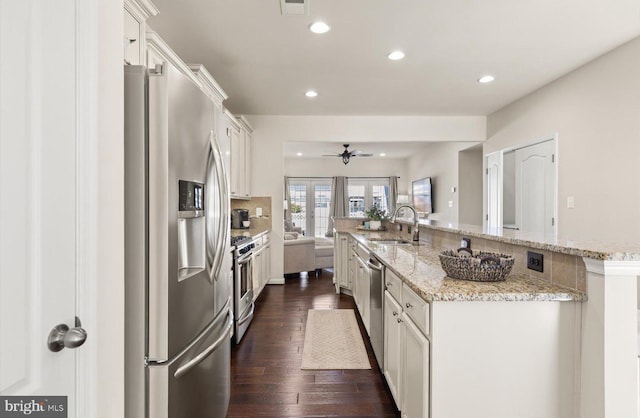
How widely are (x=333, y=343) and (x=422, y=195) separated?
20.3 ft

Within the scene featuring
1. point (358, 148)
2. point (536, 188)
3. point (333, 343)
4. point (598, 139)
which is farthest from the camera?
point (358, 148)

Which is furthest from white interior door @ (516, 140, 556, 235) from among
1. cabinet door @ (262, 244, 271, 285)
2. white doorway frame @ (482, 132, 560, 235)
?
cabinet door @ (262, 244, 271, 285)

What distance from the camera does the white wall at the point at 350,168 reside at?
10086 mm

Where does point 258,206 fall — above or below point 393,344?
above

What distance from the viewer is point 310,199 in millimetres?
10188

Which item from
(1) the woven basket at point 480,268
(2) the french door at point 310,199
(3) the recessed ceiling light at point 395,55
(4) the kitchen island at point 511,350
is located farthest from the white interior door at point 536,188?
(2) the french door at point 310,199

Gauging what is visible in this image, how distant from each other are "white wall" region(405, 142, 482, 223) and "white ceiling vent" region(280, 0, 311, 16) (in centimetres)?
446

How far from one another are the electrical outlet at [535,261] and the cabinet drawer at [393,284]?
0.65m
